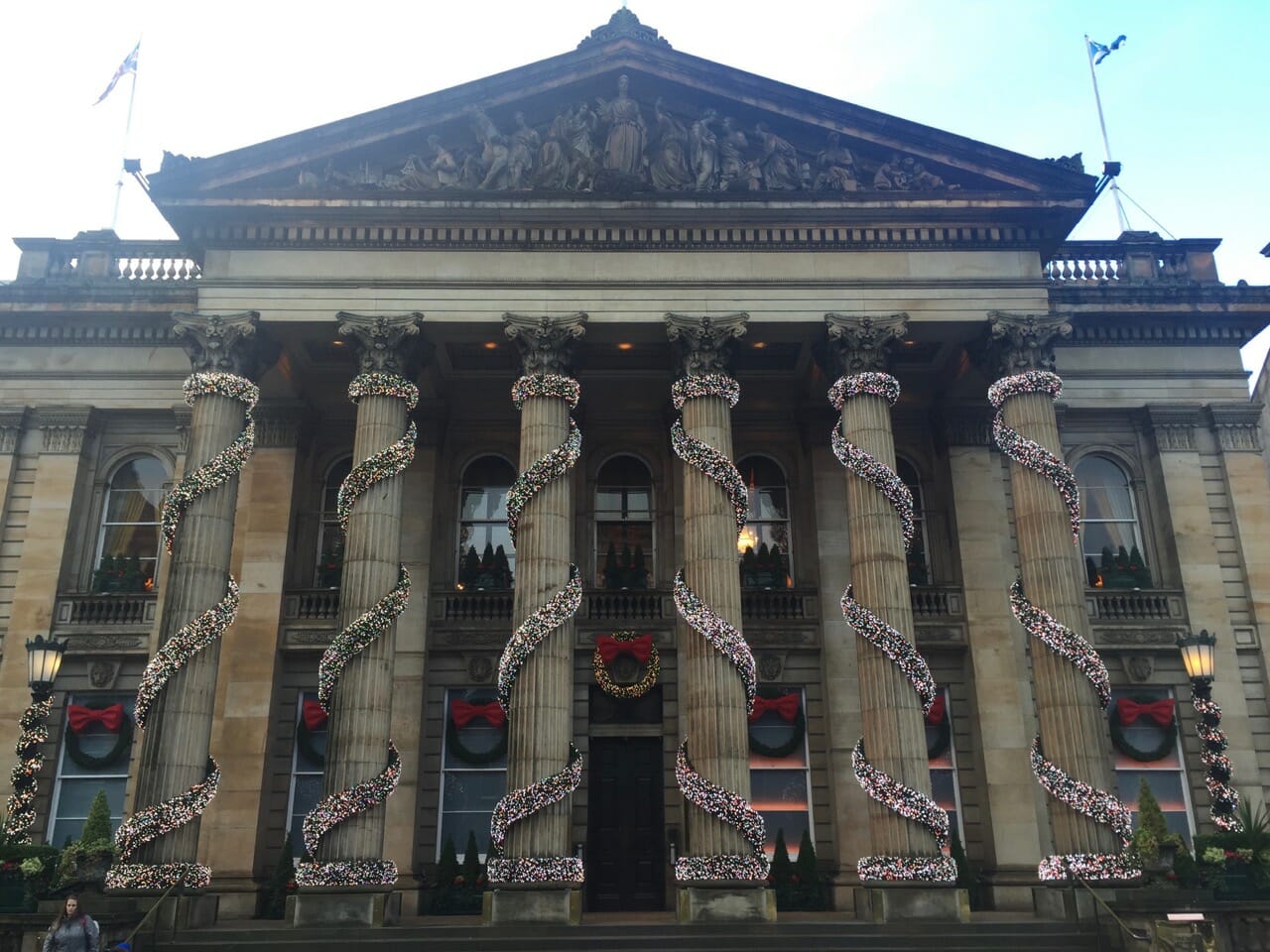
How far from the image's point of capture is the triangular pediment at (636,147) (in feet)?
75.7

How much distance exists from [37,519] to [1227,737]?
2743cm

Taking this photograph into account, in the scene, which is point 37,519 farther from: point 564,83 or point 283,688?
point 564,83

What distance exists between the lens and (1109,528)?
26.9 meters

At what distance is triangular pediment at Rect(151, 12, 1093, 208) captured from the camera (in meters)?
23.1

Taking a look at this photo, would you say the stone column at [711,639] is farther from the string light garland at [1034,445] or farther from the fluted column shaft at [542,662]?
the string light garland at [1034,445]

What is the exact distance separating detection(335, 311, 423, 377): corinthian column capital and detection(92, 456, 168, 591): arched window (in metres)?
7.65

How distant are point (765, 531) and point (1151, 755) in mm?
9965

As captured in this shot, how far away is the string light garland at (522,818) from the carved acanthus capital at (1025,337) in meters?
12.1

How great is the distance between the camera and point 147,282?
26562 millimetres

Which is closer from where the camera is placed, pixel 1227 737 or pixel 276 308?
pixel 276 308

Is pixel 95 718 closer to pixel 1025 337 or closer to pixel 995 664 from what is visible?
pixel 995 664

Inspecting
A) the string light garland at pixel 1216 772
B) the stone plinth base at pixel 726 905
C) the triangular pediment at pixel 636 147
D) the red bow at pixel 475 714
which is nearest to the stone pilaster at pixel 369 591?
the triangular pediment at pixel 636 147

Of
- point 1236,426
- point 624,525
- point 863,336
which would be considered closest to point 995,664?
point 863,336

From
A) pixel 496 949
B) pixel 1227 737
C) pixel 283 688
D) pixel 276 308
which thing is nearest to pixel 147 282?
pixel 276 308
